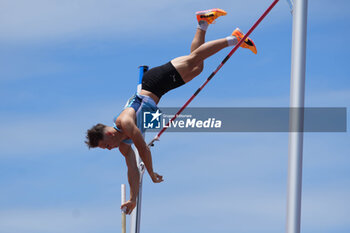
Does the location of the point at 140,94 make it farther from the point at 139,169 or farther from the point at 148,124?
the point at 139,169

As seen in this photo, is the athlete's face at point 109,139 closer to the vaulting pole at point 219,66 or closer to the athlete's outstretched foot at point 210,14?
the vaulting pole at point 219,66

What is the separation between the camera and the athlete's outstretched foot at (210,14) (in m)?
9.17

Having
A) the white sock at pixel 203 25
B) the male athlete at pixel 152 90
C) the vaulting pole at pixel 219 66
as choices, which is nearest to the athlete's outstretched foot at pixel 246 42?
the male athlete at pixel 152 90

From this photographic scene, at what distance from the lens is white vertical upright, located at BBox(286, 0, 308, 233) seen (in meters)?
6.16

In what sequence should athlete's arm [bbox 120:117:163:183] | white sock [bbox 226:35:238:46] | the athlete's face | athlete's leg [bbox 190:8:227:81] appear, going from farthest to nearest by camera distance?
athlete's leg [bbox 190:8:227:81], white sock [bbox 226:35:238:46], the athlete's face, athlete's arm [bbox 120:117:163:183]

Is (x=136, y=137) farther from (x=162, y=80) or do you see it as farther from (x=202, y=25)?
(x=202, y=25)

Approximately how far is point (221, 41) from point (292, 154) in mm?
3235

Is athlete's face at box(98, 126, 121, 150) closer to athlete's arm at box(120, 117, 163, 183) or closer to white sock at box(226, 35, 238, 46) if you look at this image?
athlete's arm at box(120, 117, 163, 183)

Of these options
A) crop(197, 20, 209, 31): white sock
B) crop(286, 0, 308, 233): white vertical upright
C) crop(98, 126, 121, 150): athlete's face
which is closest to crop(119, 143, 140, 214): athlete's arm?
crop(98, 126, 121, 150): athlete's face

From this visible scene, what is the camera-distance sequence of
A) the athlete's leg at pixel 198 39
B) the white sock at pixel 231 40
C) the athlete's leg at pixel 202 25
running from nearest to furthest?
1. the white sock at pixel 231 40
2. the athlete's leg at pixel 202 25
3. the athlete's leg at pixel 198 39

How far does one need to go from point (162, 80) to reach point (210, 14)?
1354 millimetres

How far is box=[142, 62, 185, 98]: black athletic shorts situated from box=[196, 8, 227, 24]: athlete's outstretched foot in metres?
0.95

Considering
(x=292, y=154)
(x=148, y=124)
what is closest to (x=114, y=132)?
(x=148, y=124)

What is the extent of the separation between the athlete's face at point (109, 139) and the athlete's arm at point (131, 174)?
0.71 meters
